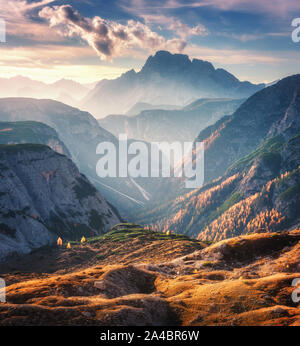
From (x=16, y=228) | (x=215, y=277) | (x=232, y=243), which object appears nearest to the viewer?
(x=215, y=277)

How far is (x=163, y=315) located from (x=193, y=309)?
19.2ft

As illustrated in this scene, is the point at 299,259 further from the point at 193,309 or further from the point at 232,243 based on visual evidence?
the point at 193,309

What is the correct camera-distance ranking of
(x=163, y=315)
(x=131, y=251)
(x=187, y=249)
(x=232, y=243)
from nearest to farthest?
(x=163, y=315), (x=232, y=243), (x=187, y=249), (x=131, y=251)

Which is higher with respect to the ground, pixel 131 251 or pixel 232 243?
pixel 232 243

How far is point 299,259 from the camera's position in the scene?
242 feet

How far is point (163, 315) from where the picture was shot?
4984 centimetres

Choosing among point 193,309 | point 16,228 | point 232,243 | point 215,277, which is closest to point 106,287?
point 193,309

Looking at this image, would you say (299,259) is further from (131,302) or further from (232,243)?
(131,302)
